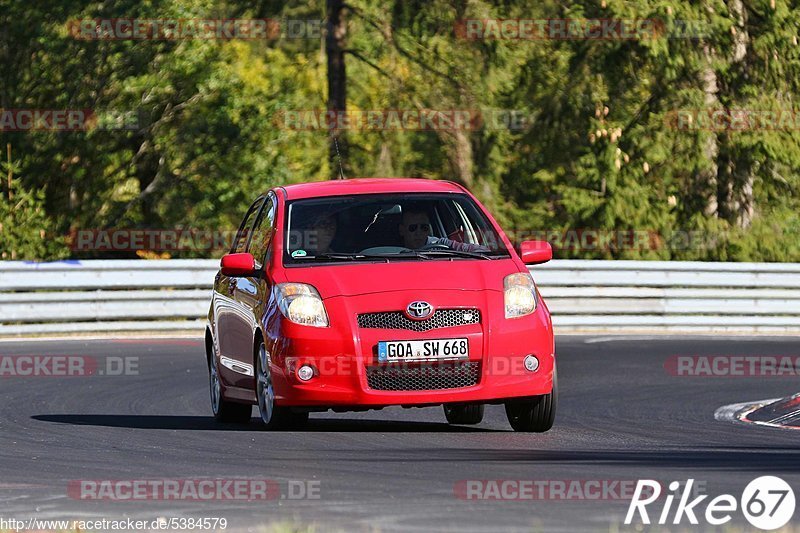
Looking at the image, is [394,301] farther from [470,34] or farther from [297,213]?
[470,34]

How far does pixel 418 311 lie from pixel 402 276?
361mm

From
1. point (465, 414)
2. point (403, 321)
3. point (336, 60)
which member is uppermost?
point (336, 60)

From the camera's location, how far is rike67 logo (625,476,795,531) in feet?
24.6

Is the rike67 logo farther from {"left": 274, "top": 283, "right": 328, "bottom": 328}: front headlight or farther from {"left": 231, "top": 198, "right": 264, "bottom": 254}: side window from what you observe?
{"left": 231, "top": 198, "right": 264, "bottom": 254}: side window

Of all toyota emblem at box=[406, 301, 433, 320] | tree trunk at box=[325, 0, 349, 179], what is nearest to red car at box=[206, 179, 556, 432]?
toyota emblem at box=[406, 301, 433, 320]

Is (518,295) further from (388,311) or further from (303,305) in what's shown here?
(303,305)

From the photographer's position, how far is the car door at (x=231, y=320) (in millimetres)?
11969

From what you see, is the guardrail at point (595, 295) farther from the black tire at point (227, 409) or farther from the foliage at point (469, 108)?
the black tire at point (227, 409)

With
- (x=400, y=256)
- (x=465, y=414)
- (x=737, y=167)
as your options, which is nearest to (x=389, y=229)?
(x=400, y=256)

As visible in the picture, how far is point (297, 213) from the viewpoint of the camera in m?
12.0

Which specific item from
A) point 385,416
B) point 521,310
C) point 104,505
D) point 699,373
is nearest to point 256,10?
point 699,373

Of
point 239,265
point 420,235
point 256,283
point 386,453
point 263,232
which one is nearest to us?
point 386,453

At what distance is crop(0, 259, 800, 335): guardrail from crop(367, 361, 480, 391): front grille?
472 inches

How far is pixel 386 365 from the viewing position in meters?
10.6
